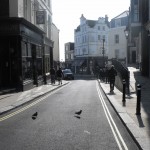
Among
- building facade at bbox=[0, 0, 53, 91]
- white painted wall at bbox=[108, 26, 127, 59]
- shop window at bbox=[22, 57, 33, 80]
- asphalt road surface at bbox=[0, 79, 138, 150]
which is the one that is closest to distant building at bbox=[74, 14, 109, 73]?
white painted wall at bbox=[108, 26, 127, 59]

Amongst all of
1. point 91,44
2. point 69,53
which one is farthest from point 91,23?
point 69,53

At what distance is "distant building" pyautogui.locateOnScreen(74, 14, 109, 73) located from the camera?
3378 inches

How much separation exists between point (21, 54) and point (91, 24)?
64.9m

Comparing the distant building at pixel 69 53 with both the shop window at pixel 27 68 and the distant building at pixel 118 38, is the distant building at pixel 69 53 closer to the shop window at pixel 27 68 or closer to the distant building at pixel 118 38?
the distant building at pixel 118 38

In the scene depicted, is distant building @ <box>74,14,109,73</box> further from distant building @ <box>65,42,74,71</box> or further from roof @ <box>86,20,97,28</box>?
distant building @ <box>65,42,74,71</box>

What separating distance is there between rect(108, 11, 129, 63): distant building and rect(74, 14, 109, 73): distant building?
186 inches

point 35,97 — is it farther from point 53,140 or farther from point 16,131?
point 53,140

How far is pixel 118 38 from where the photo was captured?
78688 millimetres

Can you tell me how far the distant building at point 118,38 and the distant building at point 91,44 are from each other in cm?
473

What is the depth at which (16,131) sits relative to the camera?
10.4 m

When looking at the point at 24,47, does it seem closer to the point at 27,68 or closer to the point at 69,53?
the point at 27,68

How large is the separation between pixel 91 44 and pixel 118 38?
31.1 feet

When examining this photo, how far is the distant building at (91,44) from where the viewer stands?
282 feet

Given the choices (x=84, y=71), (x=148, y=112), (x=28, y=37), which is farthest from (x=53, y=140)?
(x=84, y=71)
